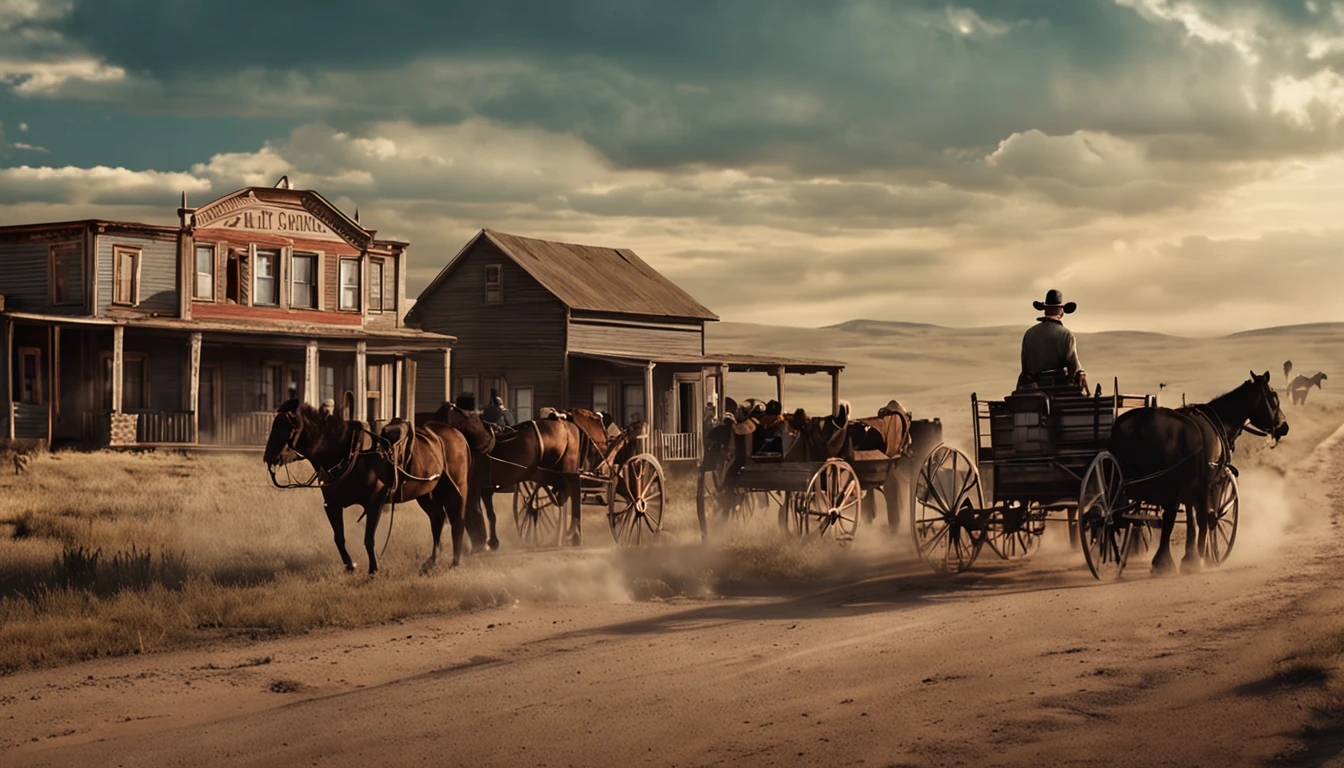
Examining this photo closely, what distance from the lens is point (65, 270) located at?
35312mm

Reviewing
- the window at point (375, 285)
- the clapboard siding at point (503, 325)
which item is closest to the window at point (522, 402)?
the clapboard siding at point (503, 325)

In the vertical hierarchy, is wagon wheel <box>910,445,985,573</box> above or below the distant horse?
below

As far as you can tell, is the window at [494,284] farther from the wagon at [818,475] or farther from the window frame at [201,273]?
the wagon at [818,475]

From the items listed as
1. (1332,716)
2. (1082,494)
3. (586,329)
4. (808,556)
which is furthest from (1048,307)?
(586,329)

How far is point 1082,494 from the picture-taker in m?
14.0

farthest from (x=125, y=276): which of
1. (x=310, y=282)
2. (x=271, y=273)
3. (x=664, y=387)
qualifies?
(x=664, y=387)

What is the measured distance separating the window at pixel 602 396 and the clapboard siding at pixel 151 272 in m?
12.2

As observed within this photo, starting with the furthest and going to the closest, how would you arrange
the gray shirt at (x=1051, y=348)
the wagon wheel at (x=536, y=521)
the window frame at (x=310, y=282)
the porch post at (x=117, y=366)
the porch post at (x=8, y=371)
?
the window frame at (x=310, y=282) < the porch post at (x=117, y=366) < the porch post at (x=8, y=371) < the wagon wheel at (x=536, y=521) < the gray shirt at (x=1051, y=348)

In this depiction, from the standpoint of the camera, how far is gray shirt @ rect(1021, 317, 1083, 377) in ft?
50.3

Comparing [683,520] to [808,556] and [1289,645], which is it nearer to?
[808,556]

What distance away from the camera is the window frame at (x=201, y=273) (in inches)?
1436

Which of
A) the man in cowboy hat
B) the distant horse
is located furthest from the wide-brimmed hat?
the distant horse

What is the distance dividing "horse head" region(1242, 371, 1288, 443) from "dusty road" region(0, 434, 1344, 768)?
218cm

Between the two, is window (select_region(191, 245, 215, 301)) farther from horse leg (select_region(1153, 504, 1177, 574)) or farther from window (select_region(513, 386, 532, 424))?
horse leg (select_region(1153, 504, 1177, 574))
